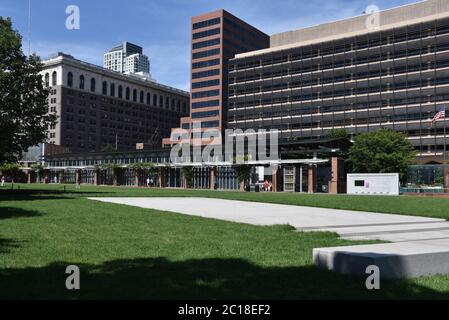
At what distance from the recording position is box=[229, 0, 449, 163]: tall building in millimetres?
91250

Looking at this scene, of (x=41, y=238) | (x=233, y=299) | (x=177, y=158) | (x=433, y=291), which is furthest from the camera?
(x=177, y=158)

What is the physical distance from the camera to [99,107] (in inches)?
6580

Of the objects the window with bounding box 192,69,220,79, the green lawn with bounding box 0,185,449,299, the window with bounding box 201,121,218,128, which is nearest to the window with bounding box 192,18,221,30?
the window with bounding box 192,69,220,79

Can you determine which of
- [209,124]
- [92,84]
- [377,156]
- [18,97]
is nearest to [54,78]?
[92,84]

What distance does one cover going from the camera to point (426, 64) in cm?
9219

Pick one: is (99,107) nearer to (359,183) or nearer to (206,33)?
(206,33)

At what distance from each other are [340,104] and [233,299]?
101034mm

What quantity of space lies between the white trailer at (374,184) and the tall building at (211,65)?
71.6 m

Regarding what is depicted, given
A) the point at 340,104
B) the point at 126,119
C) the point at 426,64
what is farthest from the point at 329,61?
the point at 126,119

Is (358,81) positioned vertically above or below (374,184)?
above

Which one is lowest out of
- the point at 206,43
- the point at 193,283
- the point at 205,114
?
the point at 193,283

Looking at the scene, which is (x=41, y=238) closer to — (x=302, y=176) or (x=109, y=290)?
(x=109, y=290)

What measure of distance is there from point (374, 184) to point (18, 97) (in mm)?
41649

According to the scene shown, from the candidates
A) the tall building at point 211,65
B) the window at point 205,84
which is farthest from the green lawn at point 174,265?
the window at point 205,84
